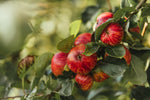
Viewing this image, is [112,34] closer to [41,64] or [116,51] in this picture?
[116,51]

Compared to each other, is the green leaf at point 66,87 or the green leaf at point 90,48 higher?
the green leaf at point 90,48

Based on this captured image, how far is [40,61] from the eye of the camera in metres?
0.70

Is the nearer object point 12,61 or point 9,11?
point 9,11

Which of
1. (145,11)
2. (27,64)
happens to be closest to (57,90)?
(27,64)

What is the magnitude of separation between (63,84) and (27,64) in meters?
0.18

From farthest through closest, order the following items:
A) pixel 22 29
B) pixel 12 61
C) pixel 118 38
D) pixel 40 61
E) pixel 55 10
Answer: pixel 55 10 < pixel 12 61 < pixel 40 61 < pixel 118 38 < pixel 22 29

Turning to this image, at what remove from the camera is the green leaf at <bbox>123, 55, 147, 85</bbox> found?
2.09ft

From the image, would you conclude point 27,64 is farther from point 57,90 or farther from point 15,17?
point 15,17

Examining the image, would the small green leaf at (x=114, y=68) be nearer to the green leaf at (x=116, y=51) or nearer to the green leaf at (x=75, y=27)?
the green leaf at (x=116, y=51)

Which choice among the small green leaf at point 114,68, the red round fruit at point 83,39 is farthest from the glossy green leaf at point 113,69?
the red round fruit at point 83,39

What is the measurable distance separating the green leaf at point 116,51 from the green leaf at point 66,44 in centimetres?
12

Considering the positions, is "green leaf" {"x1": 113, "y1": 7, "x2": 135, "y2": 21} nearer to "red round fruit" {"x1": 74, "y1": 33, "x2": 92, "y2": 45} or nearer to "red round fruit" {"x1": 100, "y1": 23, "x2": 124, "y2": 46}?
"red round fruit" {"x1": 100, "y1": 23, "x2": 124, "y2": 46}

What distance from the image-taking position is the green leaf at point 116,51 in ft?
1.82

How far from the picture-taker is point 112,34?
0.57 metres
